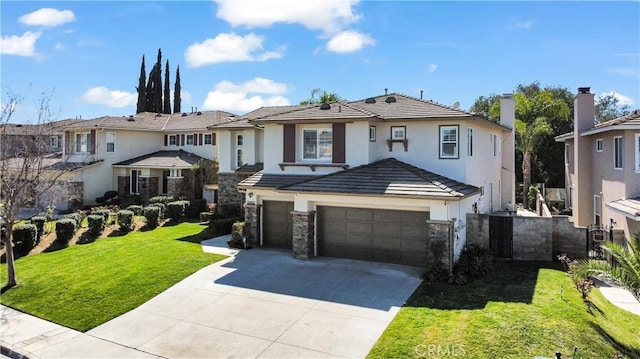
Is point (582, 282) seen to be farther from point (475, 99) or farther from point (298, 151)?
point (475, 99)

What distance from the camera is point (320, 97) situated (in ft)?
131

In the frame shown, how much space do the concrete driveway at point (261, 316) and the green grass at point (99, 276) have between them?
0.71 m

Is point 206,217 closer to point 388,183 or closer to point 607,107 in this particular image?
point 388,183

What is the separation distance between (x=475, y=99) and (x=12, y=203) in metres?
43.3

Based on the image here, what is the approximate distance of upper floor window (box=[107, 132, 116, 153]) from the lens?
32.9 meters

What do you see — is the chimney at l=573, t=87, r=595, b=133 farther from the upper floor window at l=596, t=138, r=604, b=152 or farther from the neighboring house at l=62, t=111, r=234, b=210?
the neighboring house at l=62, t=111, r=234, b=210

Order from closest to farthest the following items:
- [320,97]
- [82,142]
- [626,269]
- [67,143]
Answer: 1. [626,269]
2. [82,142]
3. [67,143]
4. [320,97]

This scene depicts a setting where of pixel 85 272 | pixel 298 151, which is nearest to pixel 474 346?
pixel 298 151

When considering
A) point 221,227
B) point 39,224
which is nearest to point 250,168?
point 221,227

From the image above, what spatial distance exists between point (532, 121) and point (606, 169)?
702 inches

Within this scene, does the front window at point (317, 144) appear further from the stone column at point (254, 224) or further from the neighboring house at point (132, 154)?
the neighboring house at point (132, 154)

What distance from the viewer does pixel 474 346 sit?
8852 mm

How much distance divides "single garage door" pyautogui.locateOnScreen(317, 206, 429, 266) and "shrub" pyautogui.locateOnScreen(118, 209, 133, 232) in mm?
11787

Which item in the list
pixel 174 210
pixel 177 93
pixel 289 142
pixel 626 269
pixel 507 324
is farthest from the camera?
pixel 177 93
